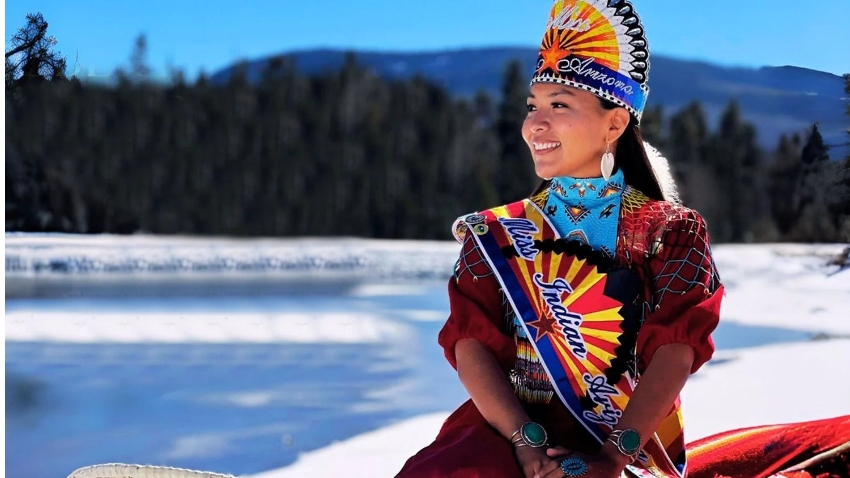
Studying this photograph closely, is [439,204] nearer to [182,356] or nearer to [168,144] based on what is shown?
Answer: [168,144]

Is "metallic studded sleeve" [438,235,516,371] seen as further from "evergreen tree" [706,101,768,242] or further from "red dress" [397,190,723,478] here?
"evergreen tree" [706,101,768,242]

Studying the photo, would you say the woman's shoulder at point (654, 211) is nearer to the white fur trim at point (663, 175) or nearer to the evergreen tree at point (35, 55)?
the white fur trim at point (663, 175)

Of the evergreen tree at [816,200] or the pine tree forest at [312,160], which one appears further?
the pine tree forest at [312,160]

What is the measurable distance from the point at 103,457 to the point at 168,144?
597 cm

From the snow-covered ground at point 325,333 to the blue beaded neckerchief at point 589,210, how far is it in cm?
Result: 121

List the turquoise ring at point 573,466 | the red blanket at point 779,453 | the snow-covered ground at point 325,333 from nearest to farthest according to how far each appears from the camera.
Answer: the turquoise ring at point 573,466
the red blanket at point 779,453
the snow-covered ground at point 325,333

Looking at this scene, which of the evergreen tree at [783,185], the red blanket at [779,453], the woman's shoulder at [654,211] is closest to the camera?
the woman's shoulder at [654,211]

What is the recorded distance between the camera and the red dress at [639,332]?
3.36 feet

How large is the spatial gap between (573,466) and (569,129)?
1.37ft

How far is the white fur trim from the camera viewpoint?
3.86ft

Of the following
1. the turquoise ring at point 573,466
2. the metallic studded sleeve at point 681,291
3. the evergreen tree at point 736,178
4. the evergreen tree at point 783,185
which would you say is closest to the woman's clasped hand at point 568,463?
the turquoise ring at point 573,466

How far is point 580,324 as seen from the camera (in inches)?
43.5

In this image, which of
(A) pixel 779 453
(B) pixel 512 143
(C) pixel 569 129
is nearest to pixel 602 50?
(C) pixel 569 129

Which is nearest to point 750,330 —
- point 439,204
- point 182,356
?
point 182,356
